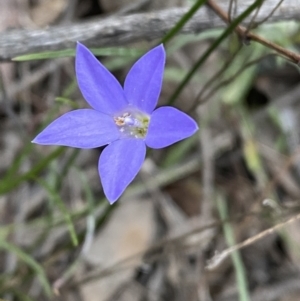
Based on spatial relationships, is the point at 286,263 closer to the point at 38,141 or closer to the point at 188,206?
the point at 188,206

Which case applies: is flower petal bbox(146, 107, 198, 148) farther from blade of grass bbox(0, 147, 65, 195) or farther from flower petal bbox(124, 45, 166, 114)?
blade of grass bbox(0, 147, 65, 195)

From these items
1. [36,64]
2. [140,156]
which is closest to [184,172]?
[36,64]

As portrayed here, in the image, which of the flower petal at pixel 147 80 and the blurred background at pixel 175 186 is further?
the blurred background at pixel 175 186

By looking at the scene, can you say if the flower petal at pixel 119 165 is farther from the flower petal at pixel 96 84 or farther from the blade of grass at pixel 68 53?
the blade of grass at pixel 68 53

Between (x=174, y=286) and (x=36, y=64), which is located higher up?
(x=36, y=64)

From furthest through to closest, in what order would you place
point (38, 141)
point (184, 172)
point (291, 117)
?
point (291, 117) < point (184, 172) < point (38, 141)

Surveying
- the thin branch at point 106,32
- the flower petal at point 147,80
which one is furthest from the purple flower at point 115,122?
the thin branch at point 106,32
